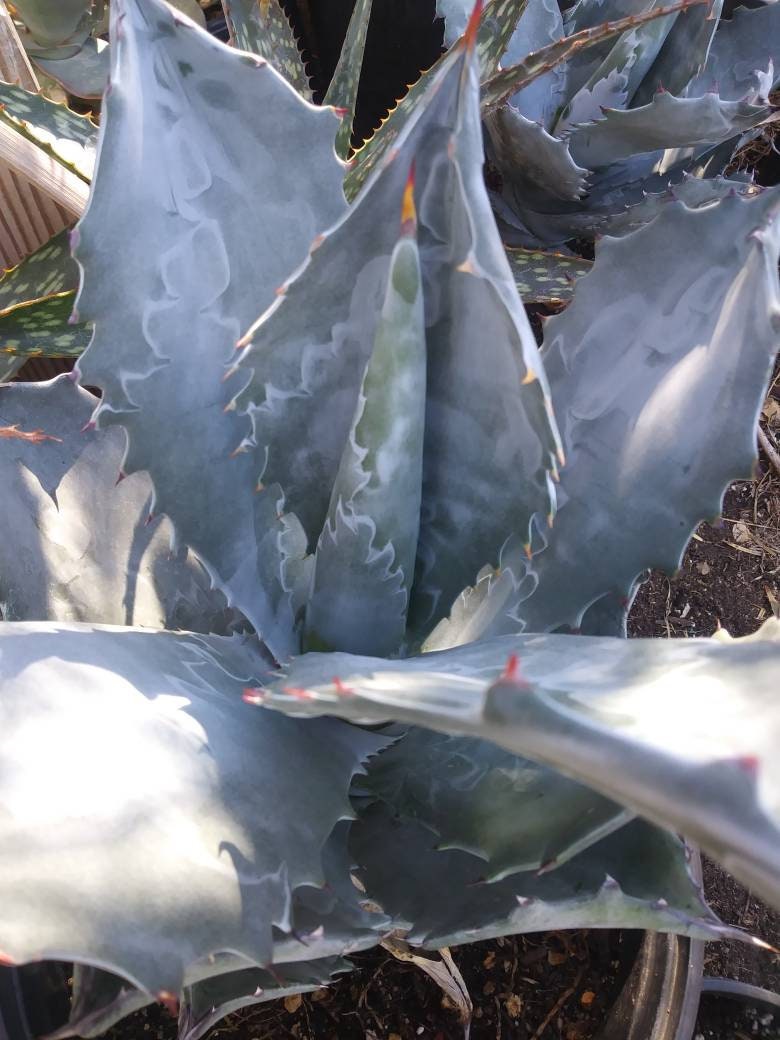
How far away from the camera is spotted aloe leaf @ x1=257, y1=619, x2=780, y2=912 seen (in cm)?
20

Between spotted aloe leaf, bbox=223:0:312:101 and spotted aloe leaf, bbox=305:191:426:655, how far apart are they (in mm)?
560

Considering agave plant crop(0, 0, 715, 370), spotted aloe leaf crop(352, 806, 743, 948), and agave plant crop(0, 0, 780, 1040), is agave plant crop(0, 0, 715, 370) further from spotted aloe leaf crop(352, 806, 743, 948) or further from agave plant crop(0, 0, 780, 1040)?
spotted aloe leaf crop(352, 806, 743, 948)

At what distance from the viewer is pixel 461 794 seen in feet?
1.56

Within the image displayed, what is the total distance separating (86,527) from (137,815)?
10.3 inches

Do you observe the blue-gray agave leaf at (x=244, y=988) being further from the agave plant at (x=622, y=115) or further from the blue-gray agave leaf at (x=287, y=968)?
the agave plant at (x=622, y=115)

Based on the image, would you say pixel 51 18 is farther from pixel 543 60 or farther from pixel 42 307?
pixel 543 60

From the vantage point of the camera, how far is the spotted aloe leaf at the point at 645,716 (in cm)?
20

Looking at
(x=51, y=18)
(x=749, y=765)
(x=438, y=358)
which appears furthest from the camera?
(x=51, y=18)

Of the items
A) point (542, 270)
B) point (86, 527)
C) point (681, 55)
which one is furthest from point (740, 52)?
point (86, 527)

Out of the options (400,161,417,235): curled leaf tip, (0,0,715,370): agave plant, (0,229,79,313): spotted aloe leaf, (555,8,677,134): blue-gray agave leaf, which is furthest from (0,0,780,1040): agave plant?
(555,8,677,134): blue-gray agave leaf

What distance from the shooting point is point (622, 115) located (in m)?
0.90

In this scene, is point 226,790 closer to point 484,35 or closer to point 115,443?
point 115,443

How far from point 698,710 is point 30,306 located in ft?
2.16

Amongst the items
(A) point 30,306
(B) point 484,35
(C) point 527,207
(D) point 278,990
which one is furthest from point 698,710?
(C) point 527,207
